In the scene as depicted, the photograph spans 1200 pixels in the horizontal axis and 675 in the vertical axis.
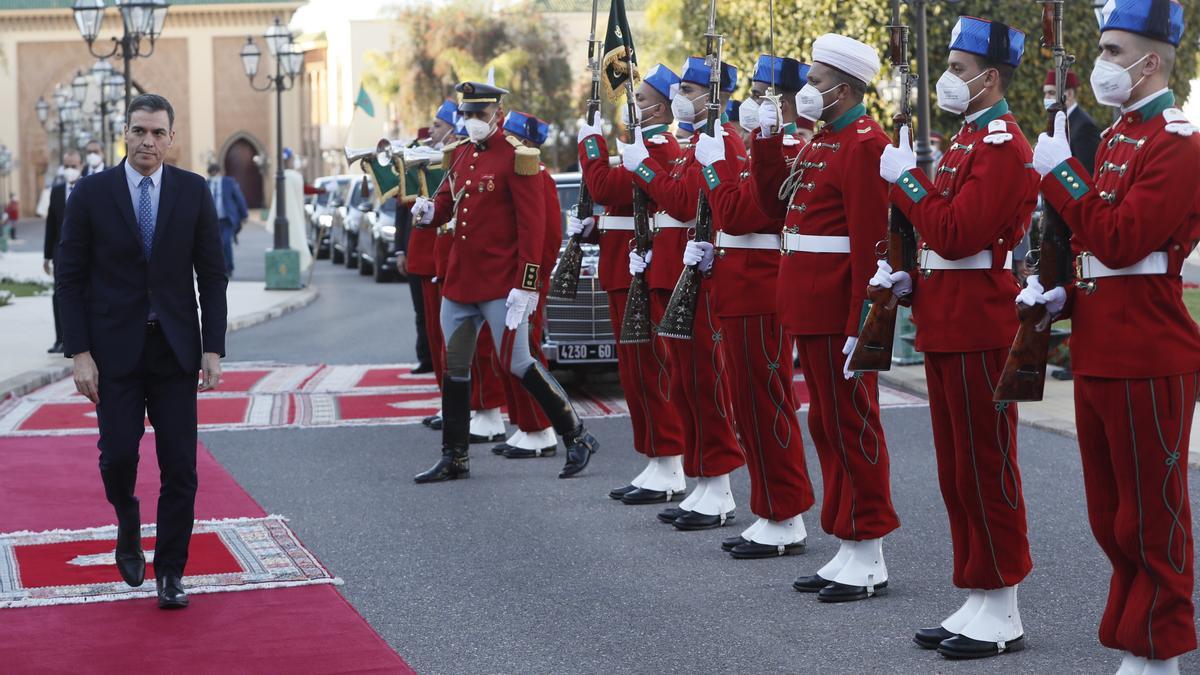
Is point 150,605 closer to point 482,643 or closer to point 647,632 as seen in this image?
point 482,643

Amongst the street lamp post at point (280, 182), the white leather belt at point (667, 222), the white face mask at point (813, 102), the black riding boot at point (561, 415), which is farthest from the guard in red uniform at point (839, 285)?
the street lamp post at point (280, 182)

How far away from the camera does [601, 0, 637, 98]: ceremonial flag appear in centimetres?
881

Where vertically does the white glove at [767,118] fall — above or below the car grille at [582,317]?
above

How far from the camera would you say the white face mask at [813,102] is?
6.55 metres

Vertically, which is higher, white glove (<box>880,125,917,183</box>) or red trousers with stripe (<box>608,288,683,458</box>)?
white glove (<box>880,125,917,183</box>)

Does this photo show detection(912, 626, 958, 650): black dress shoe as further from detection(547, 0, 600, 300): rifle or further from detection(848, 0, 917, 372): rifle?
detection(547, 0, 600, 300): rifle

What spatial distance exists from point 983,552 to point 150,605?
3134mm

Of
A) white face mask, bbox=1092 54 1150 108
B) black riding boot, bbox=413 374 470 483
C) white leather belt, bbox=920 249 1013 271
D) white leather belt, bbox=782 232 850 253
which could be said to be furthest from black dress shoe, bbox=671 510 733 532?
white face mask, bbox=1092 54 1150 108

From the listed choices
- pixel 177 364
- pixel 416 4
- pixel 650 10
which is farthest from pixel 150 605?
pixel 416 4

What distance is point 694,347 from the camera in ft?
26.8

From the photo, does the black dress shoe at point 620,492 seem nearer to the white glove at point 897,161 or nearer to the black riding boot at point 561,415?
the black riding boot at point 561,415

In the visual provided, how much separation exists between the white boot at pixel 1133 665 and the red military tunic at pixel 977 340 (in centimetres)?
66

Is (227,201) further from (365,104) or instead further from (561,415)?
(561,415)

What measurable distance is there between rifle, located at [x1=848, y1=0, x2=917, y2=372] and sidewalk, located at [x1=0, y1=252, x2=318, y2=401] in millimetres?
9108
